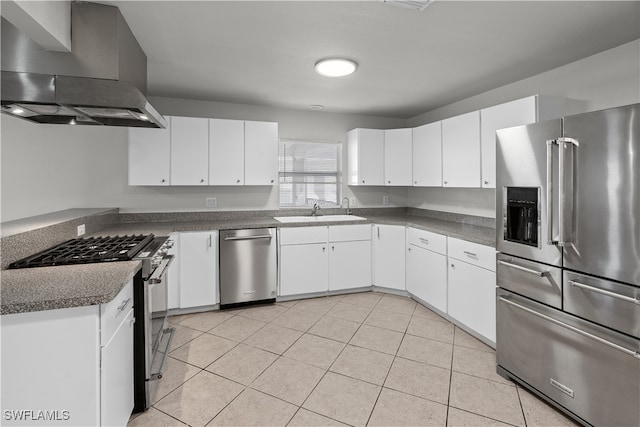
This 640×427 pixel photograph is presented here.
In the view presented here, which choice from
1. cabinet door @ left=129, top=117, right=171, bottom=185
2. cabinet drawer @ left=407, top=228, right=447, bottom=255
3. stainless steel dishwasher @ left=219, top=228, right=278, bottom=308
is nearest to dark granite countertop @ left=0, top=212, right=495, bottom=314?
stainless steel dishwasher @ left=219, top=228, right=278, bottom=308

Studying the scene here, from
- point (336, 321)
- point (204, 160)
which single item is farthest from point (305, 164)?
point (336, 321)

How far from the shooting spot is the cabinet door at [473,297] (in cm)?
262

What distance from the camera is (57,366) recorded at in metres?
1.27

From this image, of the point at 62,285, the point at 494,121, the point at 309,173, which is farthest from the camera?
the point at 309,173

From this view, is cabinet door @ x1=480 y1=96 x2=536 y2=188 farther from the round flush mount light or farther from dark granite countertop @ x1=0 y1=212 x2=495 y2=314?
dark granite countertop @ x1=0 y1=212 x2=495 y2=314

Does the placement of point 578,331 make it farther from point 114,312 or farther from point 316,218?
point 316,218

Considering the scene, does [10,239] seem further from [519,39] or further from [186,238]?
[519,39]

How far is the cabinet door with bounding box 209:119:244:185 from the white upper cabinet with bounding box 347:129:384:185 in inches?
59.0

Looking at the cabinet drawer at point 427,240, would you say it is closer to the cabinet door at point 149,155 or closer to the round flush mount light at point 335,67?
the round flush mount light at point 335,67

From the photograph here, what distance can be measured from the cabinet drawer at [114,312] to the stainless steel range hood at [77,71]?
3.65 feet

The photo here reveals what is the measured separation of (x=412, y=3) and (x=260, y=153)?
2.41 metres

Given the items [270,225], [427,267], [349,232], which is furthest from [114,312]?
[427,267]

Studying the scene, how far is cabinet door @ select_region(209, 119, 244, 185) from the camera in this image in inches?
143

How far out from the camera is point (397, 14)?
1.95 metres
